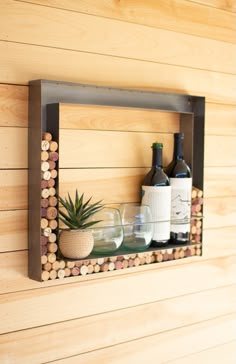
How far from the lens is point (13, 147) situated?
134 cm

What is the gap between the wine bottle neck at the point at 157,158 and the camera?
154cm

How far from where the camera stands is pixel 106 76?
1509mm

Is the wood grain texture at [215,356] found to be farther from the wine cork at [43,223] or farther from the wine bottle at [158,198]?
the wine cork at [43,223]

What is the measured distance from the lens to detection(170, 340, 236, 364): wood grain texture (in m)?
1.75

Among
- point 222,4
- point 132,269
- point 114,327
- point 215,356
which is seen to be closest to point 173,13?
point 222,4

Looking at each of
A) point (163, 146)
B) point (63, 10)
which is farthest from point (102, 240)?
point (63, 10)

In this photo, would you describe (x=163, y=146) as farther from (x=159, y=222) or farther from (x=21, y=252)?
(x=21, y=252)

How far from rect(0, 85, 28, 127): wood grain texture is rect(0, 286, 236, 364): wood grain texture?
0.50 meters

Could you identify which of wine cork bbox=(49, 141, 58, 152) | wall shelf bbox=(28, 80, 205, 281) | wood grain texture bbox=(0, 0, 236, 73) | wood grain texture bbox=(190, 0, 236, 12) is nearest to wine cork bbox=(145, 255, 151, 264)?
wall shelf bbox=(28, 80, 205, 281)

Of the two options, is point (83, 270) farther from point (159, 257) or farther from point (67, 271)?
point (159, 257)

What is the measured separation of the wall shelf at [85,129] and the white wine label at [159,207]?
0.15 feet

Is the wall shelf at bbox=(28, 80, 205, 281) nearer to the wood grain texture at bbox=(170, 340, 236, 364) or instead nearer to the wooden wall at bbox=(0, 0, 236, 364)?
the wooden wall at bbox=(0, 0, 236, 364)

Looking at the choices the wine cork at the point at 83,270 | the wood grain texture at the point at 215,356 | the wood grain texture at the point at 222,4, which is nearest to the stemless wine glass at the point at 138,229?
the wine cork at the point at 83,270

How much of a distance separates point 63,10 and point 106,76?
201 millimetres
